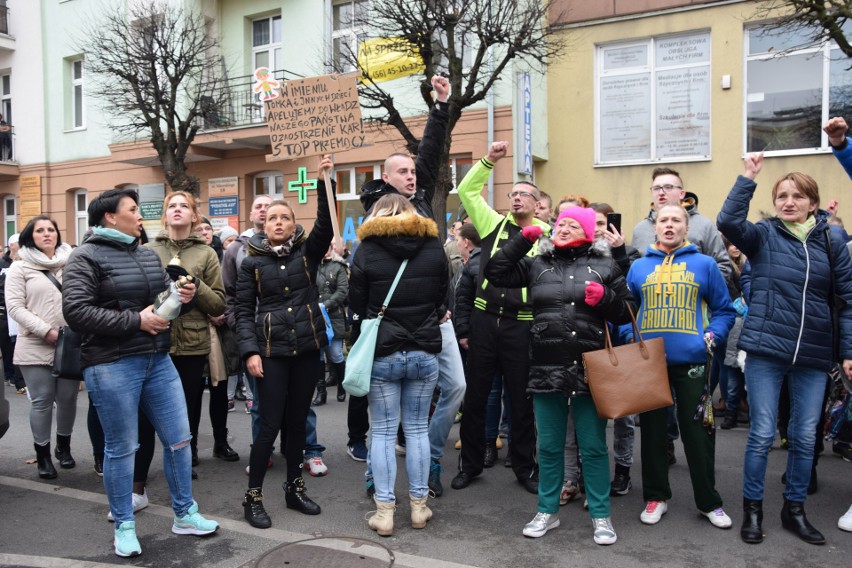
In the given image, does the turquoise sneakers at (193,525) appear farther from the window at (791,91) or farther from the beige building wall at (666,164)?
the window at (791,91)

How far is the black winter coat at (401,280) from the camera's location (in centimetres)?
420

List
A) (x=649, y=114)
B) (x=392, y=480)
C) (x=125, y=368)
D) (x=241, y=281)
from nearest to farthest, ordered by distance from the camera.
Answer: (x=125, y=368) < (x=392, y=480) < (x=241, y=281) < (x=649, y=114)

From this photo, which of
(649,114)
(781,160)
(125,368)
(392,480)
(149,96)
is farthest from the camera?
(149,96)

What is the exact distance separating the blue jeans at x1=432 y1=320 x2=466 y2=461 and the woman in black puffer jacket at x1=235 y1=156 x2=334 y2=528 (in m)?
0.84

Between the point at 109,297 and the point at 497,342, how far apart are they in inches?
99.2

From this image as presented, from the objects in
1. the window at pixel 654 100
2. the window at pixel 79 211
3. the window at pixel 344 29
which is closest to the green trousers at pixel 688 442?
the window at pixel 654 100

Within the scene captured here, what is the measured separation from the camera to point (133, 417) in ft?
13.3

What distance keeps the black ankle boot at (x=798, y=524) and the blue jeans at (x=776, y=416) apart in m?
0.05

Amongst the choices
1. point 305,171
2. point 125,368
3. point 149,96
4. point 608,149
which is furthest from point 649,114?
point 125,368

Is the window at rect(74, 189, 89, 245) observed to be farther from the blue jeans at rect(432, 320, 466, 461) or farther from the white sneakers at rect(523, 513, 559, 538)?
the white sneakers at rect(523, 513, 559, 538)

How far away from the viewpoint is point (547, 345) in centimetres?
416

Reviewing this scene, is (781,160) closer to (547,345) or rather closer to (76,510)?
(547,345)

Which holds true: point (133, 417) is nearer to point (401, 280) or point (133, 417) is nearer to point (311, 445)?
point (401, 280)

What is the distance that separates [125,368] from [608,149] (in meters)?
11.8
